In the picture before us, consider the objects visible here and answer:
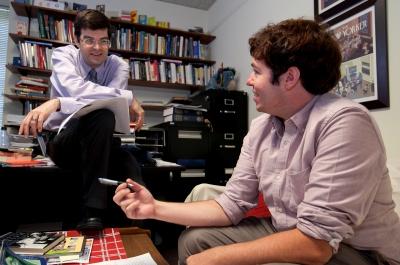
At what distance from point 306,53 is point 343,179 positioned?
0.33 meters

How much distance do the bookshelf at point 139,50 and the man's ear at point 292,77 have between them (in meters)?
2.60

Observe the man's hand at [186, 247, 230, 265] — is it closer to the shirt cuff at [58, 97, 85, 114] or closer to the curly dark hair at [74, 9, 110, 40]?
the shirt cuff at [58, 97, 85, 114]

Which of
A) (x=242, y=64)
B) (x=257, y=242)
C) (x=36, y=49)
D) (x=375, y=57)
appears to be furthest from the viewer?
(x=242, y=64)

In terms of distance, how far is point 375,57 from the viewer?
5.67ft

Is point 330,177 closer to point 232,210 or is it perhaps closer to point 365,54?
point 232,210

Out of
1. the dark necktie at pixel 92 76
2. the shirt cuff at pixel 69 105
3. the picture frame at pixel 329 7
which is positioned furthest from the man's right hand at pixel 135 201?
the picture frame at pixel 329 7

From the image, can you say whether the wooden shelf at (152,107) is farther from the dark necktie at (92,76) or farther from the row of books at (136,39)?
the dark necktie at (92,76)

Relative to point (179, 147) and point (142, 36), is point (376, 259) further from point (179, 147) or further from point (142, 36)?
point (142, 36)

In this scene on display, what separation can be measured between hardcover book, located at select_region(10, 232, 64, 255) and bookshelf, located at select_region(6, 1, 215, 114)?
7.52ft

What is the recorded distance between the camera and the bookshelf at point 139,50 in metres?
2.93

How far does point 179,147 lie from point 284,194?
6.43 feet

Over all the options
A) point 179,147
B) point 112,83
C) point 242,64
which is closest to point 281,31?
point 112,83

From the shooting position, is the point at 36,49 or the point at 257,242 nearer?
the point at 257,242

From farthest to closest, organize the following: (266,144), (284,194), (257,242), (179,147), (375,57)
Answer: (179,147)
(375,57)
(266,144)
(284,194)
(257,242)
